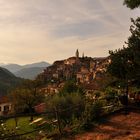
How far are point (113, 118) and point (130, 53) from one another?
4075 mm

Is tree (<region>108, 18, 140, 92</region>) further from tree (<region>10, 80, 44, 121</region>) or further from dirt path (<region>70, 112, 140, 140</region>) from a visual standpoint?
tree (<region>10, 80, 44, 121</region>)

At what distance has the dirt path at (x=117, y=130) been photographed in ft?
44.2

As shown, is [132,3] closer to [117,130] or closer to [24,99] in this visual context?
[117,130]

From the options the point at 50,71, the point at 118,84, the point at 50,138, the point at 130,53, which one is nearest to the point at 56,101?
the point at 118,84

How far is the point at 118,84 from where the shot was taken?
64.5 ft

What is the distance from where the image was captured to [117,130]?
568 inches

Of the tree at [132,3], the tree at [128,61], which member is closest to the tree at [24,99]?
the tree at [128,61]

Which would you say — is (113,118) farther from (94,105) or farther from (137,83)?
(137,83)

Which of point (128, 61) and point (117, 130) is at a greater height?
point (128, 61)

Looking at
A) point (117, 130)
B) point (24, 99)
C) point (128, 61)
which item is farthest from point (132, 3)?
point (24, 99)

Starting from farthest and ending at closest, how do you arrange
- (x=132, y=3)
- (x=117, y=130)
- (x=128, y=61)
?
1. (x=128, y=61)
2. (x=132, y=3)
3. (x=117, y=130)

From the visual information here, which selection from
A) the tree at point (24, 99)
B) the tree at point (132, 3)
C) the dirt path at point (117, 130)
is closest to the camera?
the dirt path at point (117, 130)

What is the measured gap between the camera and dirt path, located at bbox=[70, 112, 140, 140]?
13481 millimetres

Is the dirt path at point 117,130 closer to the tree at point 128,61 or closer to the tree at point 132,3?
the tree at point 128,61
